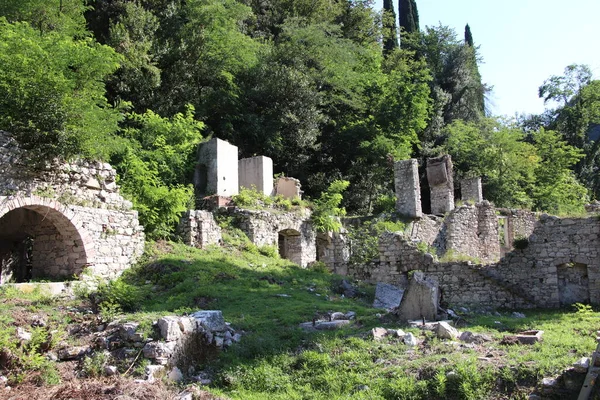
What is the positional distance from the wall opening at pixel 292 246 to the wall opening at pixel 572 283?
838 cm

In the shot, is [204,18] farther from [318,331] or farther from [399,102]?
[318,331]

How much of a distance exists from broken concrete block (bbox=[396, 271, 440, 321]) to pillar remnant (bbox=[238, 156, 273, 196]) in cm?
1006

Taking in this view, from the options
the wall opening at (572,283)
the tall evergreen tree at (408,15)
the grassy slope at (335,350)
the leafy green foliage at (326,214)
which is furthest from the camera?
the tall evergreen tree at (408,15)

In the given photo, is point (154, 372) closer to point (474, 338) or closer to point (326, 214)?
point (474, 338)

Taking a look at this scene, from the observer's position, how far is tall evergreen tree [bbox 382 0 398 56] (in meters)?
35.2

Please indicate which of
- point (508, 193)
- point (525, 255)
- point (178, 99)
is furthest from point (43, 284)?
point (508, 193)

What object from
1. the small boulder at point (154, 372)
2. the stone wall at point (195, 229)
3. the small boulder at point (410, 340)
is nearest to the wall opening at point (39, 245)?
the stone wall at point (195, 229)

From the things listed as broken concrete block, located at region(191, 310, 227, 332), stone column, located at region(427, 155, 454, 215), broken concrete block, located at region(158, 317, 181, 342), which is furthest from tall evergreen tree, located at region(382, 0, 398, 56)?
broken concrete block, located at region(158, 317, 181, 342)

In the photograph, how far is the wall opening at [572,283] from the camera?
39.6 feet

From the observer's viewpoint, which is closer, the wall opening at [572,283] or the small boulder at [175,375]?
the small boulder at [175,375]

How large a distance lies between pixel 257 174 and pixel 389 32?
2115 cm

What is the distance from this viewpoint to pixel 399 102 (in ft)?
88.0

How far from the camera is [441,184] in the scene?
77.7 feet

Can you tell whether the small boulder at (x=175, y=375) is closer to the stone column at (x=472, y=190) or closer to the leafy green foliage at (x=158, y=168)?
the leafy green foliage at (x=158, y=168)
